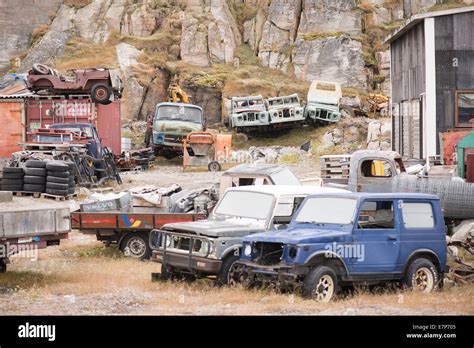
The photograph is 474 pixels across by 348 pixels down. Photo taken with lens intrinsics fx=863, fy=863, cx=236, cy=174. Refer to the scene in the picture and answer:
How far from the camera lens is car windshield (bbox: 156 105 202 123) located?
35625mm

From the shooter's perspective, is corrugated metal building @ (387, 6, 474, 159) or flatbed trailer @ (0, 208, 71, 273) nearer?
flatbed trailer @ (0, 208, 71, 273)

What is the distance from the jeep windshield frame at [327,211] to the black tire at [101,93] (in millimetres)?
21316

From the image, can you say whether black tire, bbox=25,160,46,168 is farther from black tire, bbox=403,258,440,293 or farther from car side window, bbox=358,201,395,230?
black tire, bbox=403,258,440,293

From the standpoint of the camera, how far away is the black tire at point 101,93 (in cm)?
3272

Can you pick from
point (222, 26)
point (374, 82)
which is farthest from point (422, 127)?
point (222, 26)

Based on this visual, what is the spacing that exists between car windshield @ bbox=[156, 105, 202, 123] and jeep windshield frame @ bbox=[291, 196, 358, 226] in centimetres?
2351

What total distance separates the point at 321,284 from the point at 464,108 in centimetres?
1358

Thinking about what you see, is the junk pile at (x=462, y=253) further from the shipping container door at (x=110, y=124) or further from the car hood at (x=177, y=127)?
the car hood at (x=177, y=127)

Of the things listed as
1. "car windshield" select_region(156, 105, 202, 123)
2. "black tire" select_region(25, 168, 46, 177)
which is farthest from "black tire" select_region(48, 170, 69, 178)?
"car windshield" select_region(156, 105, 202, 123)

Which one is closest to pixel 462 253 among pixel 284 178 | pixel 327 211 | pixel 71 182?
pixel 284 178

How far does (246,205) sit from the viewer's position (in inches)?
531

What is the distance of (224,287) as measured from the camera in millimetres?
11992

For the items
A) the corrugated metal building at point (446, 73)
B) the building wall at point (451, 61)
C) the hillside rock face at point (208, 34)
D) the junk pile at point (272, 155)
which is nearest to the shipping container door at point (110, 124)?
the junk pile at point (272, 155)

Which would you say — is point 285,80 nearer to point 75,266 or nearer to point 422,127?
point 422,127
